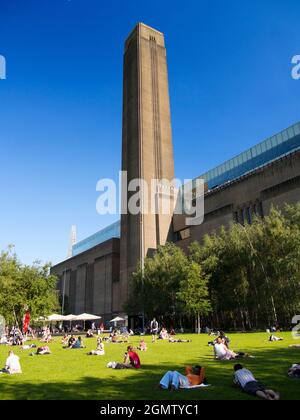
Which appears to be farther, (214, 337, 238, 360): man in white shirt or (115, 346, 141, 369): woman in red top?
(214, 337, 238, 360): man in white shirt

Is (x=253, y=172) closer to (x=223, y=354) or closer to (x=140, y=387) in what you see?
(x=223, y=354)

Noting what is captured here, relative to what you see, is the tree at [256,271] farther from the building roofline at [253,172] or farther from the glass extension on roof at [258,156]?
the glass extension on roof at [258,156]

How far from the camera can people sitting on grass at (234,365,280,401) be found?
28.5ft

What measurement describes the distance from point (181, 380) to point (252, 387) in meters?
2.11

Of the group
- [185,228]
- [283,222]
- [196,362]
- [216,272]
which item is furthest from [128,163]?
[196,362]

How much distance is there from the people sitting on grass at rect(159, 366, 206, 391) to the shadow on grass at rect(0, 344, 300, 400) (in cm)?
25

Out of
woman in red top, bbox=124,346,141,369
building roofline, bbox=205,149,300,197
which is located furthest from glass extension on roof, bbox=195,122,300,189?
woman in red top, bbox=124,346,141,369

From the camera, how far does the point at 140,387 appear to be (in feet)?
35.6

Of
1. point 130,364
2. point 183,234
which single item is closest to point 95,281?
point 183,234

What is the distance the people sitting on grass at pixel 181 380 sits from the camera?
10422 mm

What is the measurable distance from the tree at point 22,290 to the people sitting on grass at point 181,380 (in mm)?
41229

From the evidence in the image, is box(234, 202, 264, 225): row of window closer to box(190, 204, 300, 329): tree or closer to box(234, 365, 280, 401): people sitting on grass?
box(190, 204, 300, 329): tree

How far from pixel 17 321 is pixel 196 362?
40265 mm
